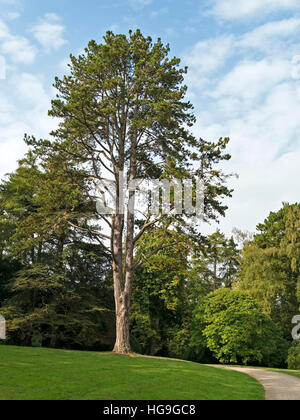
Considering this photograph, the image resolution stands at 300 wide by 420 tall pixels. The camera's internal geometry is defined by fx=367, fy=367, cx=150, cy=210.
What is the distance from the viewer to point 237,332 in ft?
83.1

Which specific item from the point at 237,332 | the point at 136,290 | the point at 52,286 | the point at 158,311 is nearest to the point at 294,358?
the point at 237,332

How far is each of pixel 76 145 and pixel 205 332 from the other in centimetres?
1678

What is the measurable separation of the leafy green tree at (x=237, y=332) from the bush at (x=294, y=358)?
3.86 feet

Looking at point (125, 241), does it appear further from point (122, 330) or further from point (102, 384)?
point (102, 384)

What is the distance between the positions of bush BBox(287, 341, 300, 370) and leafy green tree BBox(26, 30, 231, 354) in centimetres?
1371

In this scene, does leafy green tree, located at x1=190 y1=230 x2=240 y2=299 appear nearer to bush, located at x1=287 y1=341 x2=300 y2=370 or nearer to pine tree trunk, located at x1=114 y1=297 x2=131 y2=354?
bush, located at x1=287 y1=341 x2=300 y2=370

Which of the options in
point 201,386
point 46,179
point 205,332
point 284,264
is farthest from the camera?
point 284,264

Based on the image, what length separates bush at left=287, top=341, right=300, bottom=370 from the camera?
82.8ft

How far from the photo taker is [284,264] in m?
32.0

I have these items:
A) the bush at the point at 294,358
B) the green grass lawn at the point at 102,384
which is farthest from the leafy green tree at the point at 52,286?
the bush at the point at 294,358

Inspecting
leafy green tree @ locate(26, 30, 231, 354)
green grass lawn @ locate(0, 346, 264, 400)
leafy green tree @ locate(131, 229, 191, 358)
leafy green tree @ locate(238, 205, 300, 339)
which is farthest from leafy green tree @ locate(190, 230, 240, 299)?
green grass lawn @ locate(0, 346, 264, 400)

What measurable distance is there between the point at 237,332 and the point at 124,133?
15.5m
